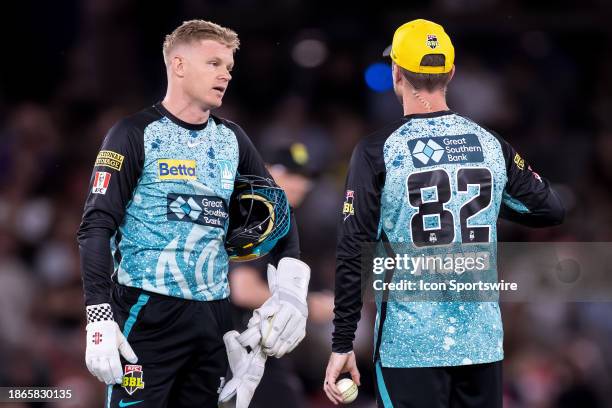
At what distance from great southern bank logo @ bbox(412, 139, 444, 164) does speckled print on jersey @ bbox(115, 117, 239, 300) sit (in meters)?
0.85

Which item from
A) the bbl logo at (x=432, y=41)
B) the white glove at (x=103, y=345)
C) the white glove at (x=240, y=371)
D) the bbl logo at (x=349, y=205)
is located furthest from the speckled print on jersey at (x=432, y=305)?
the white glove at (x=103, y=345)

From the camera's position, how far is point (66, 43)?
30.1ft

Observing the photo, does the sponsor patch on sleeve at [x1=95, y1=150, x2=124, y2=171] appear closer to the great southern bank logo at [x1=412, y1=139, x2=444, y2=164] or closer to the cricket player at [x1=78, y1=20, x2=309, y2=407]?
the cricket player at [x1=78, y1=20, x2=309, y2=407]

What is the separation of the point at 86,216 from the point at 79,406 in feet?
9.93

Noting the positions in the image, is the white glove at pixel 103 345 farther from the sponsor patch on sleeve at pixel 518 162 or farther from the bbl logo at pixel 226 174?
the sponsor patch on sleeve at pixel 518 162

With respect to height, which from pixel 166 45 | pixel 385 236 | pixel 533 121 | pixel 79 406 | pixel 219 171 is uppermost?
pixel 533 121

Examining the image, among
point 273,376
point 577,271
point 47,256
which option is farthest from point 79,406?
point 577,271

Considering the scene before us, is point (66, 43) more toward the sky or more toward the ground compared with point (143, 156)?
more toward the sky

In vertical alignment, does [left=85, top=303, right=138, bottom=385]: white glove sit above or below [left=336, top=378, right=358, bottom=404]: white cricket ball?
above

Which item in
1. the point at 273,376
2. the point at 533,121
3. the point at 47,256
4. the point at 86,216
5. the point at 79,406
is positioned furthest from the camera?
the point at 533,121

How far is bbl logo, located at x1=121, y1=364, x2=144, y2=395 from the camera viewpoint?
13.2ft

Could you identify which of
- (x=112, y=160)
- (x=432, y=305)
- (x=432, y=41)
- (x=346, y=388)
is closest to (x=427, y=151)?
(x=432, y=41)

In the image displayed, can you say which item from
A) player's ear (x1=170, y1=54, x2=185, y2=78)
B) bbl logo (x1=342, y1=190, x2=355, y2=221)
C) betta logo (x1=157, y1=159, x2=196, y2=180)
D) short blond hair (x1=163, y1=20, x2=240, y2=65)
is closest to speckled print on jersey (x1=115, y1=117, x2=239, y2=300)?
betta logo (x1=157, y1=159, x2=196, y2=180)

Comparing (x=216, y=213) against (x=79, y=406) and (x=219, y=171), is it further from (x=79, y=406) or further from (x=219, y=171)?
(x=79, y=406)
